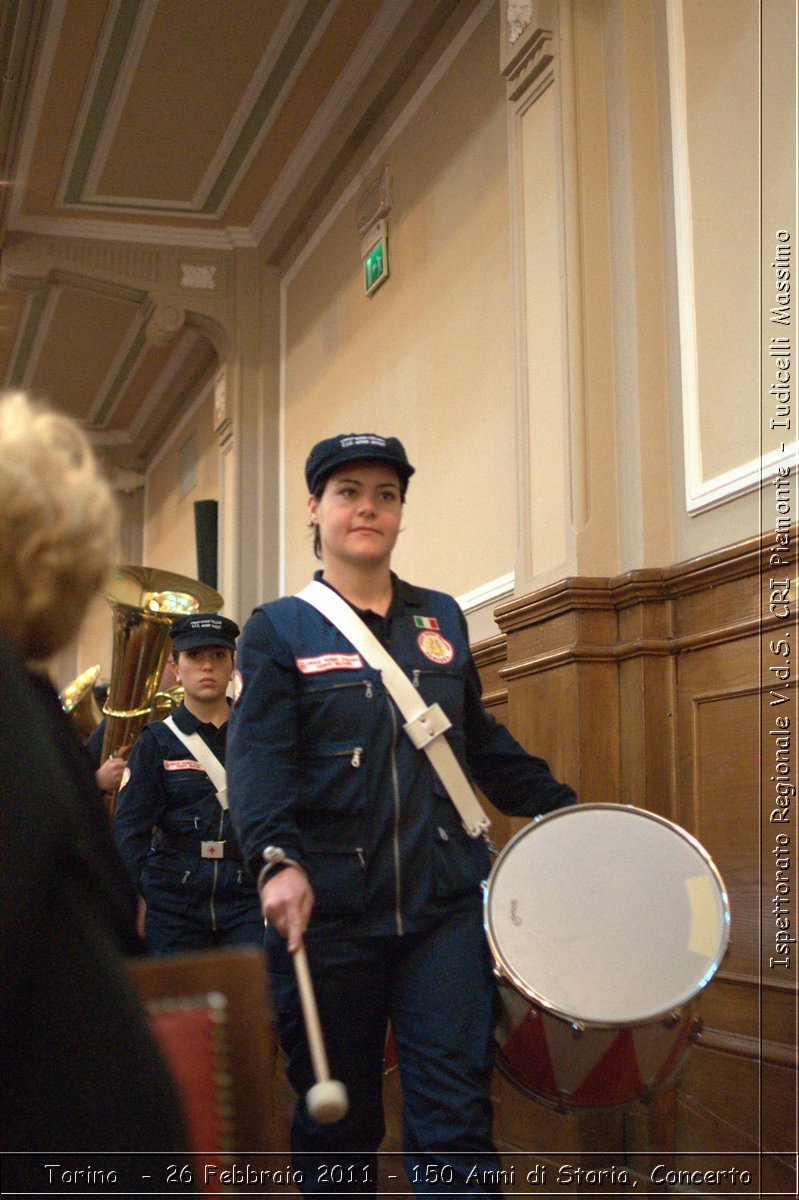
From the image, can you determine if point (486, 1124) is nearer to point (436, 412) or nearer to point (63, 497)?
point (63, 497)

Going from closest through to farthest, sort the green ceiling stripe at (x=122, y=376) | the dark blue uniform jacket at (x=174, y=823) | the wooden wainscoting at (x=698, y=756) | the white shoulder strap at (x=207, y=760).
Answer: the wooden wainscoting at (x=698, y=756)
the dark blue uniform jacket at (x=174, y=823)
the white shoulder strap at (x=207, y=760)
the green ceiling stripe at (x=122, y=376)

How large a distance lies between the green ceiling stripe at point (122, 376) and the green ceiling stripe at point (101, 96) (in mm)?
2139

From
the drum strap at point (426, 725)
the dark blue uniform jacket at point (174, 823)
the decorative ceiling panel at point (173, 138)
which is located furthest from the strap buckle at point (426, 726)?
the decorative ceiling panel at point (173, 138)

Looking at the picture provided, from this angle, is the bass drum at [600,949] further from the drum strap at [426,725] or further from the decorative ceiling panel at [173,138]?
the decorative ceiling panel at [173,138]

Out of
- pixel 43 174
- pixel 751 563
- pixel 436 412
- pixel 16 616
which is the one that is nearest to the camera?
pixel 16 616

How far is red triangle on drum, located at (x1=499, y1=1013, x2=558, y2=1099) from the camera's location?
2.81m

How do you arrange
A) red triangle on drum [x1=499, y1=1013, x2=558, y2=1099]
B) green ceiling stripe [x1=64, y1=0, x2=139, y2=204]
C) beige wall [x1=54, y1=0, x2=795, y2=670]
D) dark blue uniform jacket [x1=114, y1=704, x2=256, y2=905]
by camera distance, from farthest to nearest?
green ceiling stripe [x1=64, y1=0, x2=139, y2=204]
dark blue uniform jacket [x1=114, y1=704, x2=256, y2=905]
beige wall [x1=54, y1=0, x2=795, y2=670]
red triangle on drum [x1=499, y1=1013, x2=558, y2=1099]

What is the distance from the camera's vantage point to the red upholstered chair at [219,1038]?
1581 millimetres

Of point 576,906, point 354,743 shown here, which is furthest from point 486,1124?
point 354,743

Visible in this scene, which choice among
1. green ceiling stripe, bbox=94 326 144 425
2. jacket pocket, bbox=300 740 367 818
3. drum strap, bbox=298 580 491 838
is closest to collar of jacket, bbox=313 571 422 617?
drum strap, bbox=298 580 491 838

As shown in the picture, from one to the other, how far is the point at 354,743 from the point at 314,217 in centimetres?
623

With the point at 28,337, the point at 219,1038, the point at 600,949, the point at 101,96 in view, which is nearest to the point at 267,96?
the point at 101,96

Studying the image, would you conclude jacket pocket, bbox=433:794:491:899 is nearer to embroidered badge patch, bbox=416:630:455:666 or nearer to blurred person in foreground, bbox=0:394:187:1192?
embroidered badge patch, bbox=416:630:455:666

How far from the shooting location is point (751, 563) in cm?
373
